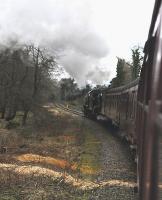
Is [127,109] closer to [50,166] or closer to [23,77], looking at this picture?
[50,166]

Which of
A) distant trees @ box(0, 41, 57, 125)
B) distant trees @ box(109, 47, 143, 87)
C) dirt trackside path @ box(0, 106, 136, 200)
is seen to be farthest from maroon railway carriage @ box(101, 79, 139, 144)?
distant trees @ box(109, 47, 143, 87)

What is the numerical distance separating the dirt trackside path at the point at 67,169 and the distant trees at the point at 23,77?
9472 mm

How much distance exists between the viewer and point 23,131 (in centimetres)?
2777

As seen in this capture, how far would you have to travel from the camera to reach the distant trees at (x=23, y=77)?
117 ft

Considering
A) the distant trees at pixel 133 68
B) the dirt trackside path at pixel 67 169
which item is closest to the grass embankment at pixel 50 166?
the dirt trackside path at pixel 67 169

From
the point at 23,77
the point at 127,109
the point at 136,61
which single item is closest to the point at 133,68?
the point at 136,61

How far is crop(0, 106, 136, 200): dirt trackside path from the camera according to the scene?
10586 mm

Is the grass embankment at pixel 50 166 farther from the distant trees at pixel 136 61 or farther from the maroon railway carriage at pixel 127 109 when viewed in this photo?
the distant trees at pixel 136 61

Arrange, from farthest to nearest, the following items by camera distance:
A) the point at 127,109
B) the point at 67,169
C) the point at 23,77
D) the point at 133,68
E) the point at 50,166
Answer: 1. the point at 133,68
2. the point at 23,77
3. the point at 127,109
4. the point at 50,166
5. the point at 67,169

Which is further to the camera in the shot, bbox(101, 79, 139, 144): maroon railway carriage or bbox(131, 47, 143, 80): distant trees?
bbox(131, 47, 143, 80): distant trees

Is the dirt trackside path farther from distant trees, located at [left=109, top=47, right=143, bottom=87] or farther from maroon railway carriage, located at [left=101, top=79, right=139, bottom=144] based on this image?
distant trees, located at [left=109, top=47, right=143, bottom=87]

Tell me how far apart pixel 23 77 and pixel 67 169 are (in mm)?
23946

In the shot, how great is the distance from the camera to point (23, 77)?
124 ft

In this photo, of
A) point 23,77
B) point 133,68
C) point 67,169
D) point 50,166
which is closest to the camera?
point 67,169
